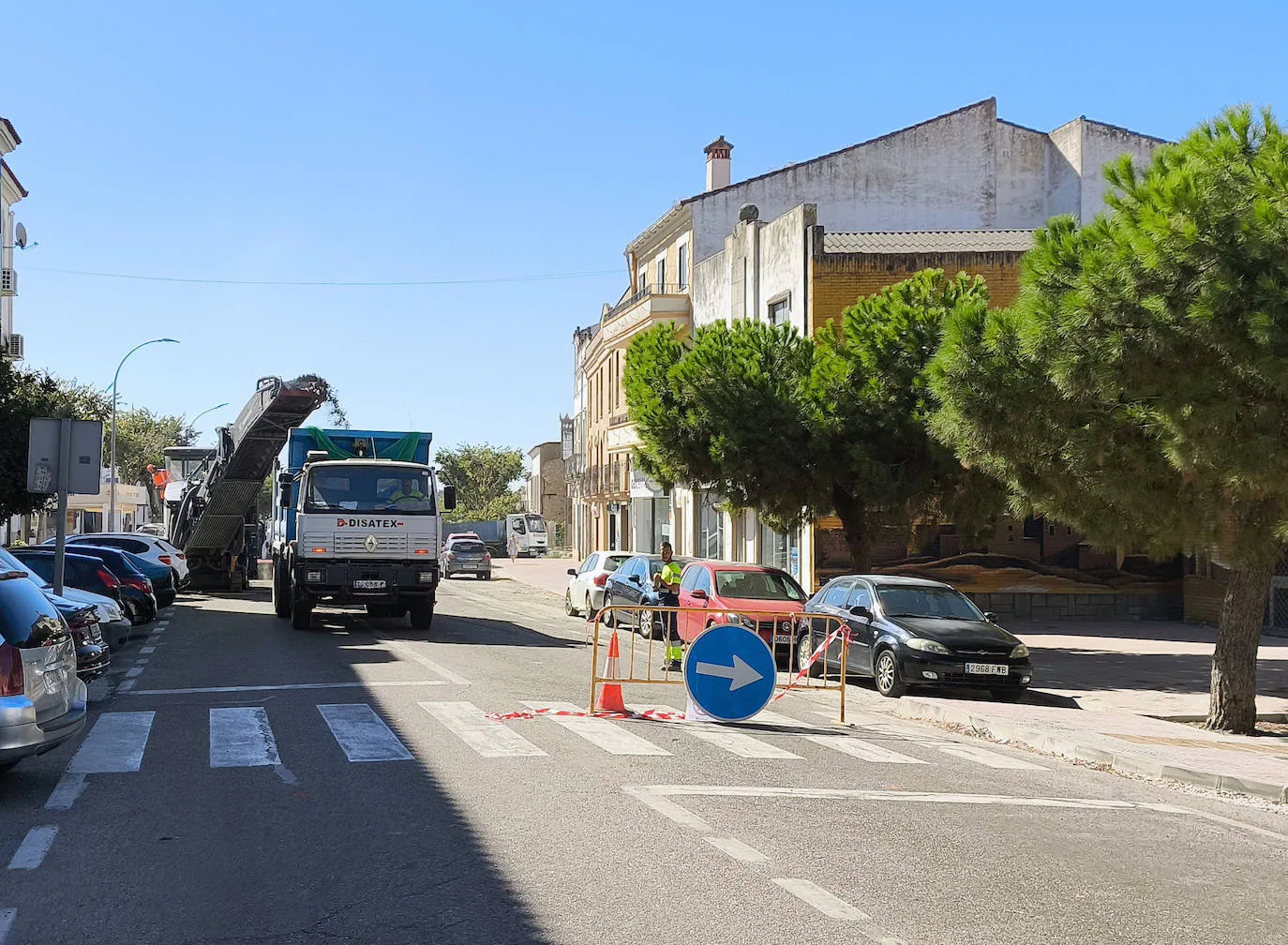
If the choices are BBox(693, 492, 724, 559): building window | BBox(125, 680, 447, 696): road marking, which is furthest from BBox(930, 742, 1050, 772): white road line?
BBox(693, 492, 724, 559): building window

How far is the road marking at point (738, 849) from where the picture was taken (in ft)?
22.3

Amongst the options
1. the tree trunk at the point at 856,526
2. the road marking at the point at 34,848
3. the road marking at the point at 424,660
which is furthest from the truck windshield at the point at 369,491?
the road marking at the point at 34,848

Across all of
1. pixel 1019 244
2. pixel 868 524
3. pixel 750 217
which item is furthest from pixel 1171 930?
pixel 750 217

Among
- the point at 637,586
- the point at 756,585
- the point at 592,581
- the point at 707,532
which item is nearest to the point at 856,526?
the point at 756,585

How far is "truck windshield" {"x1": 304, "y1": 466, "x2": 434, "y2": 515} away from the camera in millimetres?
21906

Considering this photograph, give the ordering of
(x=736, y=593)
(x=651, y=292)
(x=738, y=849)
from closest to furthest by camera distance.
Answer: (x=738, y=849)
(x=736, y=593)
(x=651, y=292)

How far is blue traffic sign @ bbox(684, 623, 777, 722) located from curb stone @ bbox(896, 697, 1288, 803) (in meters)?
2.46

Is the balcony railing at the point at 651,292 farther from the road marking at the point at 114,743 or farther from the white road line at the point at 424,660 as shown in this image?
the road marking at the point at 114,743

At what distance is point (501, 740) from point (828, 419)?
36.6 ft

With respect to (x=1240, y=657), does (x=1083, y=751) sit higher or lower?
lower

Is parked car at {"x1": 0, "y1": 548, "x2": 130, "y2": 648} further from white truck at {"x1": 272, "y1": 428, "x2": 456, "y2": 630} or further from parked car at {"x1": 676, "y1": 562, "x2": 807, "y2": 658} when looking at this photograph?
parked car at {"x1": 676, "y1": 562, "x2": 807, "y2": 658}

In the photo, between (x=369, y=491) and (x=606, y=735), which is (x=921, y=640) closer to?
(x=606, y=735)

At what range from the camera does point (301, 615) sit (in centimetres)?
2248

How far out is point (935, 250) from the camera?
99.6ft
